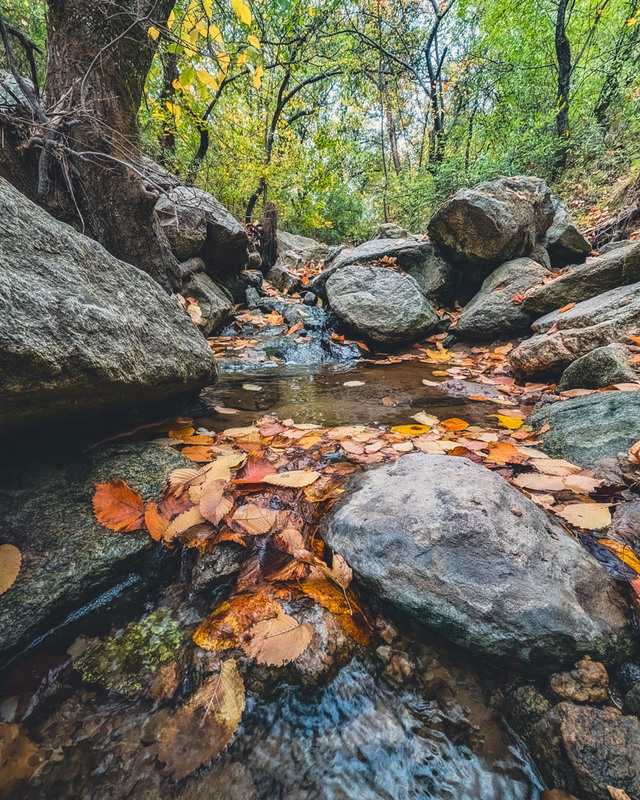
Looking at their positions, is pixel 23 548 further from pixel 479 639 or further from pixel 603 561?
pixel 603 561

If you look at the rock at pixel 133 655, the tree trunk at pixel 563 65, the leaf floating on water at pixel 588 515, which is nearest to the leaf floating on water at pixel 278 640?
the rock at pixel 133 655

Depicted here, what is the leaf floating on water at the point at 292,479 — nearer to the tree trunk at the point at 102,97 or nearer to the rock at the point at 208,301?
the tree trunk at the point at 102,97

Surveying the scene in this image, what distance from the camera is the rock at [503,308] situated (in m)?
4.40

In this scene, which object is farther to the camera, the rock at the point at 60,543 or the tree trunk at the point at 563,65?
the tree trunk at the point at 563,65

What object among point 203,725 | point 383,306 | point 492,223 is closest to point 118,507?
point 203,725

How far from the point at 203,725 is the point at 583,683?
38.5 inches

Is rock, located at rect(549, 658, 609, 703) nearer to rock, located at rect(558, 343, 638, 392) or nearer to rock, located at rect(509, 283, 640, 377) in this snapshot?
rock, located at rect(558, 343, 638, 392)

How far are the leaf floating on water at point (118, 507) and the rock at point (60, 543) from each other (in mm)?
28

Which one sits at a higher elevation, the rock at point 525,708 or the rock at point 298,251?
the rock at point 298,251

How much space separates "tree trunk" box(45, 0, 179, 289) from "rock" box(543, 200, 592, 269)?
6.36m

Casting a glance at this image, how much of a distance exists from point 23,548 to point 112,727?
2.06ft

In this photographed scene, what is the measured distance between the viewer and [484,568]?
99 cm

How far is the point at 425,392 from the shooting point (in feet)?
10.5

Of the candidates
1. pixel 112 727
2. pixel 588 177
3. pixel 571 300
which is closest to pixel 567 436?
pixel 112 727
